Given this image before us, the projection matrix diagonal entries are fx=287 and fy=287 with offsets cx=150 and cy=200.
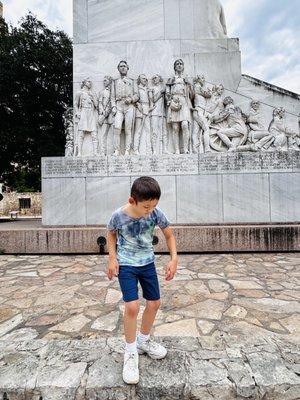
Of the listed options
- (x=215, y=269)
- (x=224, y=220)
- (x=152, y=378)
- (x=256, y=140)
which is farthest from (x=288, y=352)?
(x=256, y=140)

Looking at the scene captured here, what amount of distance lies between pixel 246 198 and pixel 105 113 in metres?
4.47

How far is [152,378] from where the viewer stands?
194 centimetres

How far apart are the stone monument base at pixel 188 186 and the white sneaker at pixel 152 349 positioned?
17.6 ft

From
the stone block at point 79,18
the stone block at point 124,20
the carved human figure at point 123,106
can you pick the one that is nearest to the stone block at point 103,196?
the carved human figure at point 123,106

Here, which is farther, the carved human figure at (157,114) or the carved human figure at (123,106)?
the carved human figure at (157,114)

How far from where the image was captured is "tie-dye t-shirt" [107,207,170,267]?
202cm

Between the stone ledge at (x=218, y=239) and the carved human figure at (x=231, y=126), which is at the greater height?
the carved human figure at (x=231, y=126)

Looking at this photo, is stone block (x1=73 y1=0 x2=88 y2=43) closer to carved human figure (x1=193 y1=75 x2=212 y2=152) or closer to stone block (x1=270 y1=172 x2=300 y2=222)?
carved human figure (x1=193 y1=75 x2=212 y2=152)

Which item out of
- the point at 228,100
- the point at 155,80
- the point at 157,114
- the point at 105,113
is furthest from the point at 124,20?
the point at 228,100

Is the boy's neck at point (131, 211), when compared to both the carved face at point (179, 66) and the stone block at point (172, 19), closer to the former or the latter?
the carved face at point (179, 66)

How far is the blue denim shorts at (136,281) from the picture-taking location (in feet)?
6.39

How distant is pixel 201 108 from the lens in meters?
7.95

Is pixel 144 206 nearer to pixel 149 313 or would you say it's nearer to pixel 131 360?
pixel 149 313

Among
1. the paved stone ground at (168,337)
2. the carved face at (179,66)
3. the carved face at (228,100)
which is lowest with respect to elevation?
the paved stone ground at (168,337)
